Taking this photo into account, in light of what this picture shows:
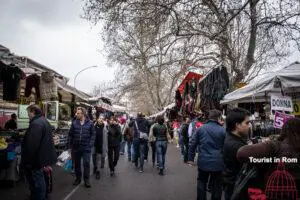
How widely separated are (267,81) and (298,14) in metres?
8.21

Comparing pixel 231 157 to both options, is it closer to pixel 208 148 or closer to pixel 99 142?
pixel 208 148

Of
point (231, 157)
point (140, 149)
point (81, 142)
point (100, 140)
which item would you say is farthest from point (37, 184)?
point (140, 149)

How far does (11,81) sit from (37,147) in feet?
14.2

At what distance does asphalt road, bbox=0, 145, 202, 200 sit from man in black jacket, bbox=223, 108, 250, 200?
360cm

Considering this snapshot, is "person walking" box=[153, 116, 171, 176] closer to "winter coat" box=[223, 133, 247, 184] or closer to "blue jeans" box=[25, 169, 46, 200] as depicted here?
"blue jeans" box=[25, 169, 46, 200]

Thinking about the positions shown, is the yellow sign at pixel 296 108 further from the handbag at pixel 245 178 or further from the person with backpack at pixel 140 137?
the person with backpack at pixel 140 137

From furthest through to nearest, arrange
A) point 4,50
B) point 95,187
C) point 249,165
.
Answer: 1. point 95,187
2. point 4,50
3. point 249,165

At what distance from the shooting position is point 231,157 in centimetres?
493

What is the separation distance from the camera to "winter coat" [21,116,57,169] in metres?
6.47

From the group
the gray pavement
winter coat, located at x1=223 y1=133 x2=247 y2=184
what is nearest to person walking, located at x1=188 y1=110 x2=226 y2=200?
winter coat, located at x1=223 y1=133 x2=247 y2=184

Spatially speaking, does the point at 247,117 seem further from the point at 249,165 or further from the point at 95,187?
the point at 95,187

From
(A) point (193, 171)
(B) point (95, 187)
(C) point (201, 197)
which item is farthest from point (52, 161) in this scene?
(A) point (193, 171)

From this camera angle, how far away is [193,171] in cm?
1352

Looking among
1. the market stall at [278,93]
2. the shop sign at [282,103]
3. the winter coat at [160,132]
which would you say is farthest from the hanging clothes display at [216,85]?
the shop sign at [282,103]
